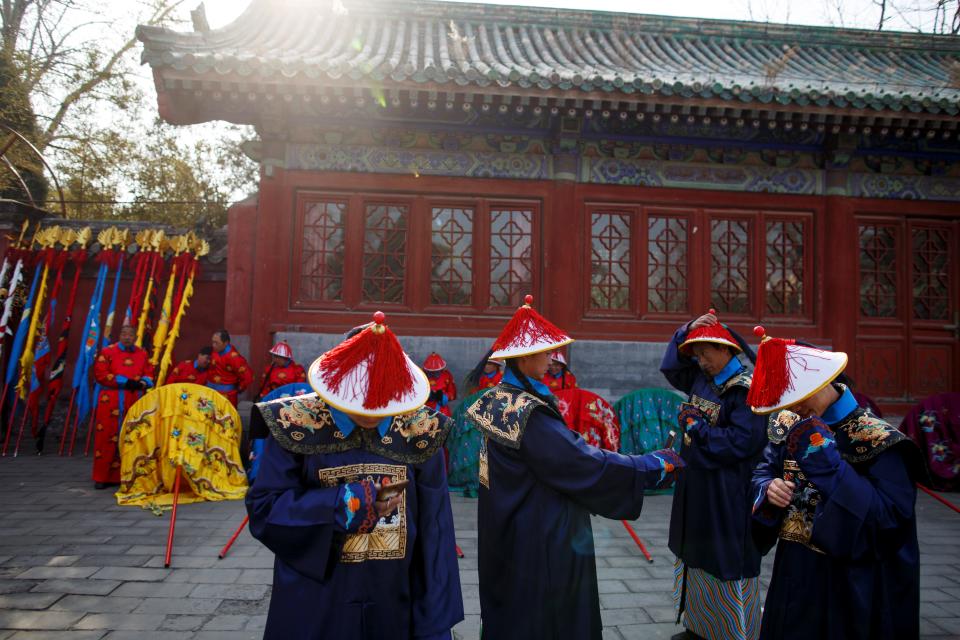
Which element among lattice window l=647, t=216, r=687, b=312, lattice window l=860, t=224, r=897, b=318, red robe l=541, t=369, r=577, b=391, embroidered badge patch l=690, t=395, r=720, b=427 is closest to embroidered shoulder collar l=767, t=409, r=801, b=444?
embroidered badge patch l=690, t=395, r=720, b=427

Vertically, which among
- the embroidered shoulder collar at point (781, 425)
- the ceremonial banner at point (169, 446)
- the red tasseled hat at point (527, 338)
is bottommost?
the ceremonial banner at point (169, 446)

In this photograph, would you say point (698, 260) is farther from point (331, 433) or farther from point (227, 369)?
point (331, 433)

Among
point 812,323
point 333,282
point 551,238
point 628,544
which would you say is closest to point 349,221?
point 333,282

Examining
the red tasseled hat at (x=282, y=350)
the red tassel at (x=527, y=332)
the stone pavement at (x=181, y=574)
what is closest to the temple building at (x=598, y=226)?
the red tasseled hat at (x=282, y=350)

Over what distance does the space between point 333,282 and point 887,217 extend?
8011 millimetres

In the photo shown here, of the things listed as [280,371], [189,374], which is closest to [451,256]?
[280,371]

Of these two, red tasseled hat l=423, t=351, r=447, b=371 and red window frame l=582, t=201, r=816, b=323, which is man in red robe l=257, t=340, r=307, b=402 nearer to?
red tasseled hat l=423, t=351, r=447, b=371

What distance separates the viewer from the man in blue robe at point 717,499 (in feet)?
10.8

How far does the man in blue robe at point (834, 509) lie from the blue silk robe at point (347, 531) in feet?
4.73

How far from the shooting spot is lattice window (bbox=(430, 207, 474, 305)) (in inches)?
308

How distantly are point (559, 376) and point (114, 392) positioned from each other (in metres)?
5.65

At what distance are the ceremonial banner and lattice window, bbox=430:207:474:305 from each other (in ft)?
10.3

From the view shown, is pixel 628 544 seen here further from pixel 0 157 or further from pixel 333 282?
pixel 0 157

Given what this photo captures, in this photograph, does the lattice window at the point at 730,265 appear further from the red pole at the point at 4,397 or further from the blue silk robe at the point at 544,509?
the red pole at the point at 4,397
